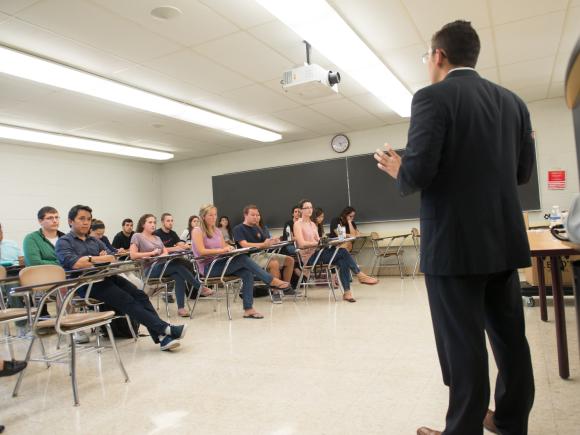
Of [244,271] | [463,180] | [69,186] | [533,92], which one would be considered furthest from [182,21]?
[69,186]

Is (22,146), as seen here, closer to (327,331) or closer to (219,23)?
(219,23)

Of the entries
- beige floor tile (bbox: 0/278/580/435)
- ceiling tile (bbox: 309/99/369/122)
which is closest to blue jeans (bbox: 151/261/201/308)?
beige floor tile (bbox: 0/278/580/435)

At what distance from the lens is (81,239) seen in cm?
383

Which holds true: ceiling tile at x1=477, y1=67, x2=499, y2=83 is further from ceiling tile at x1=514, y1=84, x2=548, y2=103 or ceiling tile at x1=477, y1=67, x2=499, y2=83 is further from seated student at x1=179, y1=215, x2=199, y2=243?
seated student at x1=179, y1=215, x2=199, y2=243

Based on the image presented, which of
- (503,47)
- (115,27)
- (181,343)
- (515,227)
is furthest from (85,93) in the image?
(515,227)

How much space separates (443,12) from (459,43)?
2750mm

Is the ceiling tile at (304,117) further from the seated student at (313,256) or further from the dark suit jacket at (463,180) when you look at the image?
the dark suit jacket at (463,180)

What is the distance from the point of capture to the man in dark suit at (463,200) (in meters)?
1.35

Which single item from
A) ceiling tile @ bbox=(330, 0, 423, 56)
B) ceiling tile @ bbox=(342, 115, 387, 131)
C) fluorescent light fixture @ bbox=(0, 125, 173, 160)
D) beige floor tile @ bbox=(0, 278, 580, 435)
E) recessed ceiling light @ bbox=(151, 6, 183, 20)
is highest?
ceiling tile @ bbox=(330, 0, 423, 56)

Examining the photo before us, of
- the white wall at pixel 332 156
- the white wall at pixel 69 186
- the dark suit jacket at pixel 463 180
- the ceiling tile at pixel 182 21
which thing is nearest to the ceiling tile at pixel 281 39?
the ceiling tile at pixel 182 21

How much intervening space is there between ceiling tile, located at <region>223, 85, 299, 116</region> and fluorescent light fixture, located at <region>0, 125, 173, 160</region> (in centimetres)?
289

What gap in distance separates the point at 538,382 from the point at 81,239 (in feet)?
11.7

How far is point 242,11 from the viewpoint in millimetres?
3551

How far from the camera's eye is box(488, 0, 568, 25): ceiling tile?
12.1 ft
